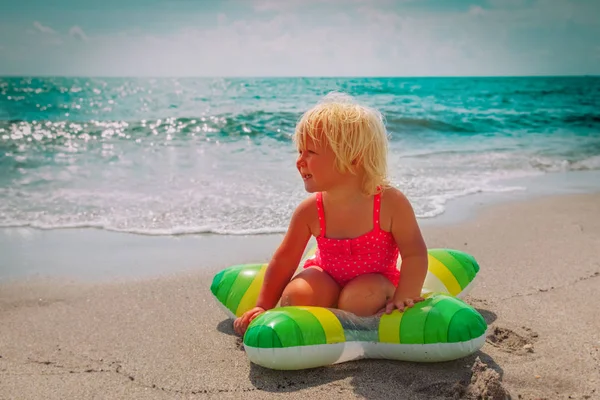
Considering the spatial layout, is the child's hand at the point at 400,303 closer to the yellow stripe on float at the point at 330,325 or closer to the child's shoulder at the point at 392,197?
the yellow stripe on float at the point at 330,325

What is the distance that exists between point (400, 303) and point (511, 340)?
2.23ft

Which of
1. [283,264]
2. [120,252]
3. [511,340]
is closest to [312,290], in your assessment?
[283,264]

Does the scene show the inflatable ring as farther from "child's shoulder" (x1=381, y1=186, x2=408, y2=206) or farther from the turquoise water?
the turquoise water

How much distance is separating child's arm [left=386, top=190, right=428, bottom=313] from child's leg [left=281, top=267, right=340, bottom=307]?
306 mm

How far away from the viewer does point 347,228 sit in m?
2.93

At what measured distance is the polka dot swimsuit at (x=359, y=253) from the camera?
2920 mm

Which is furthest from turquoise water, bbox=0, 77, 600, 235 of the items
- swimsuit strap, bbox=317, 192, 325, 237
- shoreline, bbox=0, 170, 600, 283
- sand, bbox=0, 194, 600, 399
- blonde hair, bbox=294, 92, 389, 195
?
sand, bbox=0, 194, 600, 399

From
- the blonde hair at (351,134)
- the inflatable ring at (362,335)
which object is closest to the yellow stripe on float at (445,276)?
the inflatable ring at (362,335)

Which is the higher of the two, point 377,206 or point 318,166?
point 318,166

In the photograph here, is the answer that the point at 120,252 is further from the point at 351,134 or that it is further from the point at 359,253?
the point at 351,134

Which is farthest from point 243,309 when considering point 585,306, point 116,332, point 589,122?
point 589,122

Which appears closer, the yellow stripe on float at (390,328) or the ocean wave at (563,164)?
the yellow stripe on float at (390,328)

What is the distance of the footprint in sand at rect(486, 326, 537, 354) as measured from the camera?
9.53 feet

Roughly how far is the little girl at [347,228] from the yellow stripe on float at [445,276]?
0.36 meters
